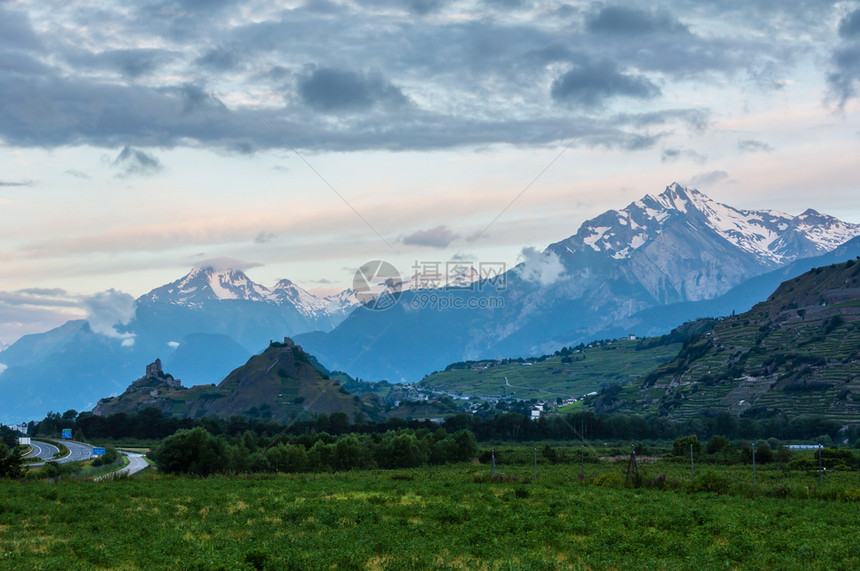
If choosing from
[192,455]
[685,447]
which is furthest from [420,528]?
[685,447]

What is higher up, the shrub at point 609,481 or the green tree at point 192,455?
the shrub at point 609,481

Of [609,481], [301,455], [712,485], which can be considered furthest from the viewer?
[301,455]

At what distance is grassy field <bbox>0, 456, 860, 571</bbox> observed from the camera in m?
26.3

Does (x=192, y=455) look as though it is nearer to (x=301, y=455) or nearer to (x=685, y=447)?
(x=301, y=455)

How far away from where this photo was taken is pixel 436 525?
3356 centimetres

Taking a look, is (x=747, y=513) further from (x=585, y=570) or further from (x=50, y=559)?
(x=50, y=559)

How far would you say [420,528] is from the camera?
32.7 meters

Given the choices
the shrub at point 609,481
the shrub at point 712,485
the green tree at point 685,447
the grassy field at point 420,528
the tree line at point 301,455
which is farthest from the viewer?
the green tree at point 685,447

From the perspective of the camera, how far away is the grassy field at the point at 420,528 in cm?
2631

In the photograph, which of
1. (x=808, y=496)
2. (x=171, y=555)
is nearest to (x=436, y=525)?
(x=171, y=555)

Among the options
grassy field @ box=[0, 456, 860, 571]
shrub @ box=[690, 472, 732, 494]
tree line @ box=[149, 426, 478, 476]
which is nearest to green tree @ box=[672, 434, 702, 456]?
tree line @ box=[149, 426, 478, 476]

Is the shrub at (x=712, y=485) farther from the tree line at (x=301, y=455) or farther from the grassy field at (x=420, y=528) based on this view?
the tree line at (x=301, y=455)

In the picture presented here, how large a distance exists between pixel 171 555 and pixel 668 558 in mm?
18342

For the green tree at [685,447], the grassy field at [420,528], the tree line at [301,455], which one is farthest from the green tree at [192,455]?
the green tree at [685,447]
